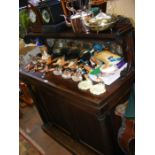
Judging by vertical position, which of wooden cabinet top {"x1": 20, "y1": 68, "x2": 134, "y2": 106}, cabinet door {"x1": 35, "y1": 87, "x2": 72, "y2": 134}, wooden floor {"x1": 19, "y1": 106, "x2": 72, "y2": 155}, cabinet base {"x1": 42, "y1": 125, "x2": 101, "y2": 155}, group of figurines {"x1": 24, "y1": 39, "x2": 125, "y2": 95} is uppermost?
group of figurines {"x1": 24, "y1": 39, "x2": 125, "y2": 95}

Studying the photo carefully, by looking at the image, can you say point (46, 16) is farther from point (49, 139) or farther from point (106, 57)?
point (49, 139)

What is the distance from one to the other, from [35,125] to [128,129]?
5.47ft

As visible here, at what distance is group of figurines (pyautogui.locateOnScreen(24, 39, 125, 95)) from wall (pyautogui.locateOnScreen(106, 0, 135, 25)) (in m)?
0.22

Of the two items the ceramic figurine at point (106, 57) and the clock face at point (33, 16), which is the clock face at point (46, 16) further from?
the ceramic figurine at point (106, 57)

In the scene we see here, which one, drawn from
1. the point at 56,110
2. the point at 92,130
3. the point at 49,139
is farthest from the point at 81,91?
the point at 49,139

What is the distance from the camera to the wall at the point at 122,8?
4.29ft

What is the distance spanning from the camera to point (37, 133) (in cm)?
256

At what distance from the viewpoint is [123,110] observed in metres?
1.46

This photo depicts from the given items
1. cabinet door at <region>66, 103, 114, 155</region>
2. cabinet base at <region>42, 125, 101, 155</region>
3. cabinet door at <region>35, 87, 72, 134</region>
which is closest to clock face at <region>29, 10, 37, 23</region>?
cabinet door at <region>35, 87, 72, 134</region>

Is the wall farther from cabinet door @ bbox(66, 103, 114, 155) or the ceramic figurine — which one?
cabinet door @ bbox(66, 103, 114, 155)

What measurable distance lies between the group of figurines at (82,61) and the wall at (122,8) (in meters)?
0.22

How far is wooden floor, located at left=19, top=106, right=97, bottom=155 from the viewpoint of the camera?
208cm

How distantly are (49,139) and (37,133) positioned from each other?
227mm
